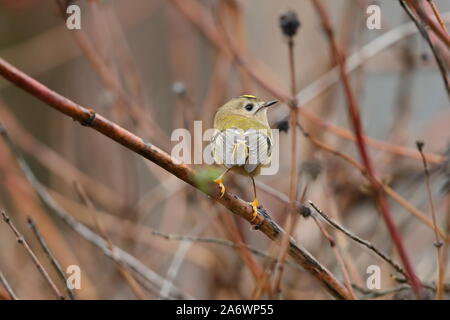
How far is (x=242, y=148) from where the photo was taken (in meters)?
0.70

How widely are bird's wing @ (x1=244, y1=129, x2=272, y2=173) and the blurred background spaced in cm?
5

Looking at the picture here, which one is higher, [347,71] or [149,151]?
[347,71]

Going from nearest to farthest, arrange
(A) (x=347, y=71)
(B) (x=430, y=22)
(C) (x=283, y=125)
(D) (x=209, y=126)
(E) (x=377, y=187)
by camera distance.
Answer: (B) (x=430, y=22), (E) (x=377, y=187), (C) (x=283, y=125), (A) (x=347, y=71), (D) (x=209, y=126)

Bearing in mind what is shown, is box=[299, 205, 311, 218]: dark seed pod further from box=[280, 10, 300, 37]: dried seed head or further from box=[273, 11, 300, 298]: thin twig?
box=[280, 10, 300, 37]: dried seed head

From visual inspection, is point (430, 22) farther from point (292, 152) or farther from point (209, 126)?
point (209, 126)

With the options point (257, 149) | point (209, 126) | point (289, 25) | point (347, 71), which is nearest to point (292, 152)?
point (257, 149)

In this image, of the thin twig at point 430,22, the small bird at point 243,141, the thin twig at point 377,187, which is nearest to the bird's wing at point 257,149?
the small bird at point 243,141

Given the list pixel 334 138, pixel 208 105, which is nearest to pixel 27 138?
pixel 208 105

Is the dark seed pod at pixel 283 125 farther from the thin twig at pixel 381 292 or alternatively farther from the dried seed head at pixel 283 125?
the thin twig at pixel 381 292

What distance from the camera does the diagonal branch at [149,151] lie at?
56 cm

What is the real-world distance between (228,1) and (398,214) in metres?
0.71

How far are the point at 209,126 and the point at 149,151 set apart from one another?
0.73 meters

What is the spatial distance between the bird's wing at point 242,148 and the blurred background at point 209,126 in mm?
61

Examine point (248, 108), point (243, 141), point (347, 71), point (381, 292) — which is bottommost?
point (381, 292)
